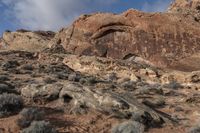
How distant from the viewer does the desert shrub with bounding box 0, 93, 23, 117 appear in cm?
1347

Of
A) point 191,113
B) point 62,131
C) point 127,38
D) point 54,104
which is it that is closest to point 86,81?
point 191,113

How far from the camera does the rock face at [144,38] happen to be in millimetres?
39375

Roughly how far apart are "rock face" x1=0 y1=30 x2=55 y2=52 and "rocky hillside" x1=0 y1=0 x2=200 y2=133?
11cm

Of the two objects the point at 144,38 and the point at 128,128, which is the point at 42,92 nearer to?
the point at 128,128

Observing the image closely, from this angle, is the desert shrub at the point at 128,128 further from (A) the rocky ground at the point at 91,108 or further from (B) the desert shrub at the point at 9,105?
(B) the desert shrub at the point at 9,105

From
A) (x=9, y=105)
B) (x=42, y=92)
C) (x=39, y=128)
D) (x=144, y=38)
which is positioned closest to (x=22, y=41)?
(x=144, y=38)

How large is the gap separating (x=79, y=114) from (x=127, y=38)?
2708cm

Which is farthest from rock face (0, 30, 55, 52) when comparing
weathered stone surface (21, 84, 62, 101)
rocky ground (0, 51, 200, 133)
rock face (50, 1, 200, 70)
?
weathered stone surface (21, 84, 62, 101)

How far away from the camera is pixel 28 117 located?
12.6 m

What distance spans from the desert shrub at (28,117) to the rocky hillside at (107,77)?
0.03m

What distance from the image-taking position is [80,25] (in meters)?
43.3

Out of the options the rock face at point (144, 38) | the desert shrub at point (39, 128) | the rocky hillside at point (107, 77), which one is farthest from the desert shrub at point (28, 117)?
the rock face at point (144, 38)

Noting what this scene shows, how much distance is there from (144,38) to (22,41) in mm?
14372

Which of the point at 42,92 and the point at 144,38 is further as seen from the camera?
the point at 144,38
